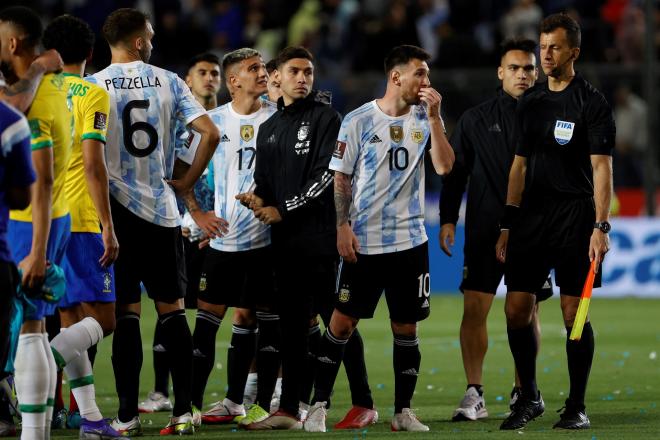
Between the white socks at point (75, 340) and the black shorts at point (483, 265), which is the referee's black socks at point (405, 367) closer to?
the black shorts at point (483, 265)

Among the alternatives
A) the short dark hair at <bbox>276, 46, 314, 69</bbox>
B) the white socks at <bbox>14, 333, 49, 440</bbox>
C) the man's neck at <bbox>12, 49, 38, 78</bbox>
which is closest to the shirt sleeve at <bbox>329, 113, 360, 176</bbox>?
the short dark hair at <bbox>276, 46, 314, 69</bbox>

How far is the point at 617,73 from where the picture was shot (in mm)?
19578

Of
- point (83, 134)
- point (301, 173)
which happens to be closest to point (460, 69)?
point (301, 173)

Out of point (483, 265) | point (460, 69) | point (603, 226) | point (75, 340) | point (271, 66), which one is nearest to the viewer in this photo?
point (75, 340)

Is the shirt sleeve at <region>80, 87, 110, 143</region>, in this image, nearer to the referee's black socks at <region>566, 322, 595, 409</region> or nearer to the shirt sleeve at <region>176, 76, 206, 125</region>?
the shirt sleeve at <region>176, 76, 206, 125</region>

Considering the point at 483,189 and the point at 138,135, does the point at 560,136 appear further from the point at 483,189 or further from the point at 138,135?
the point at 138,135

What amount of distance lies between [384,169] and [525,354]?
1378 millimetres

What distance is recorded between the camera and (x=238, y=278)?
28.2ft

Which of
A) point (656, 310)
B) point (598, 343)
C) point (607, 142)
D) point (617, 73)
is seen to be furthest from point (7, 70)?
point (617, 73)

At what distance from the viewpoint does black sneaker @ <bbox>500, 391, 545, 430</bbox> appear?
7.84 metres

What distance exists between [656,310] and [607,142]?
29.1ft

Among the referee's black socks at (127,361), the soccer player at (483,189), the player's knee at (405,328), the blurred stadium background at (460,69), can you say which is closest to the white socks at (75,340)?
the referee's black socks at (127,361)

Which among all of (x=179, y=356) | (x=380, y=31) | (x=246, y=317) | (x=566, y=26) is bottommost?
(x=179, y=356)

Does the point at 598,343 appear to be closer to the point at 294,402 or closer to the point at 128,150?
the point at 294,402
